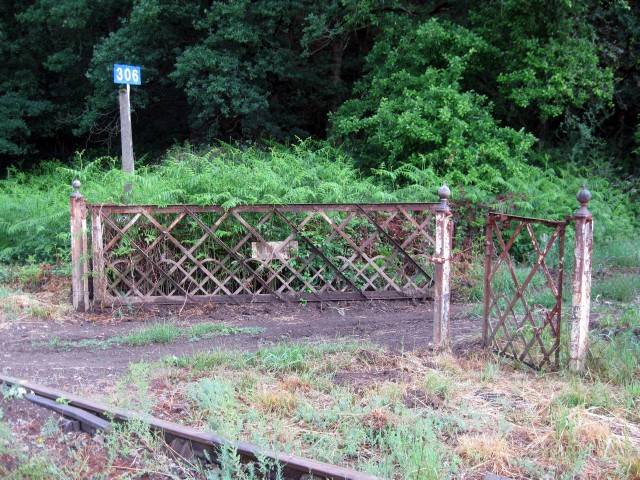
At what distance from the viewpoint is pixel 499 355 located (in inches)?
229

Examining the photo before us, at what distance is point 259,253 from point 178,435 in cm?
438

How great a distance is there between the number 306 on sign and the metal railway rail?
4944mm

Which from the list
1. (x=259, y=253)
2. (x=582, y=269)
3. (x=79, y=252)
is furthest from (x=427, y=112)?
(x=582, y=269)

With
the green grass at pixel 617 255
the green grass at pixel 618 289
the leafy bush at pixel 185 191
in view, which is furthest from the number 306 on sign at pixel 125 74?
the green grass at pixel 617 255

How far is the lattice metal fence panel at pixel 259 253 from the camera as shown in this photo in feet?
26.8

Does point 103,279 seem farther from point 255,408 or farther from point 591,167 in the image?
point 591,167

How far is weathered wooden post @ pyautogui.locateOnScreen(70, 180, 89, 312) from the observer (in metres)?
7.96

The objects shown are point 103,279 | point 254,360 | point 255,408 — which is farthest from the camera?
point 103,279

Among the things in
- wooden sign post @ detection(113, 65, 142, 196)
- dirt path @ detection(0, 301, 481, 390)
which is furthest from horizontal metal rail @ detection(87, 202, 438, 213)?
dirt path @ detection(0, 301, 481, 390)

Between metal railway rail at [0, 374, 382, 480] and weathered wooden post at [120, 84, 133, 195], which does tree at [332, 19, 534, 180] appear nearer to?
weathered wooden post at [120, 84, 133, 195]

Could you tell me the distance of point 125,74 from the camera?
8906 millimetres

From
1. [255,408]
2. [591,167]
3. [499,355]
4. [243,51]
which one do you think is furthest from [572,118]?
[255,408]

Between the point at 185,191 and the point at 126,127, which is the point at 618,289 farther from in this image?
the point at 126,127

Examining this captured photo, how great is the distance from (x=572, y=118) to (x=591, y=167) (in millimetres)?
1224
